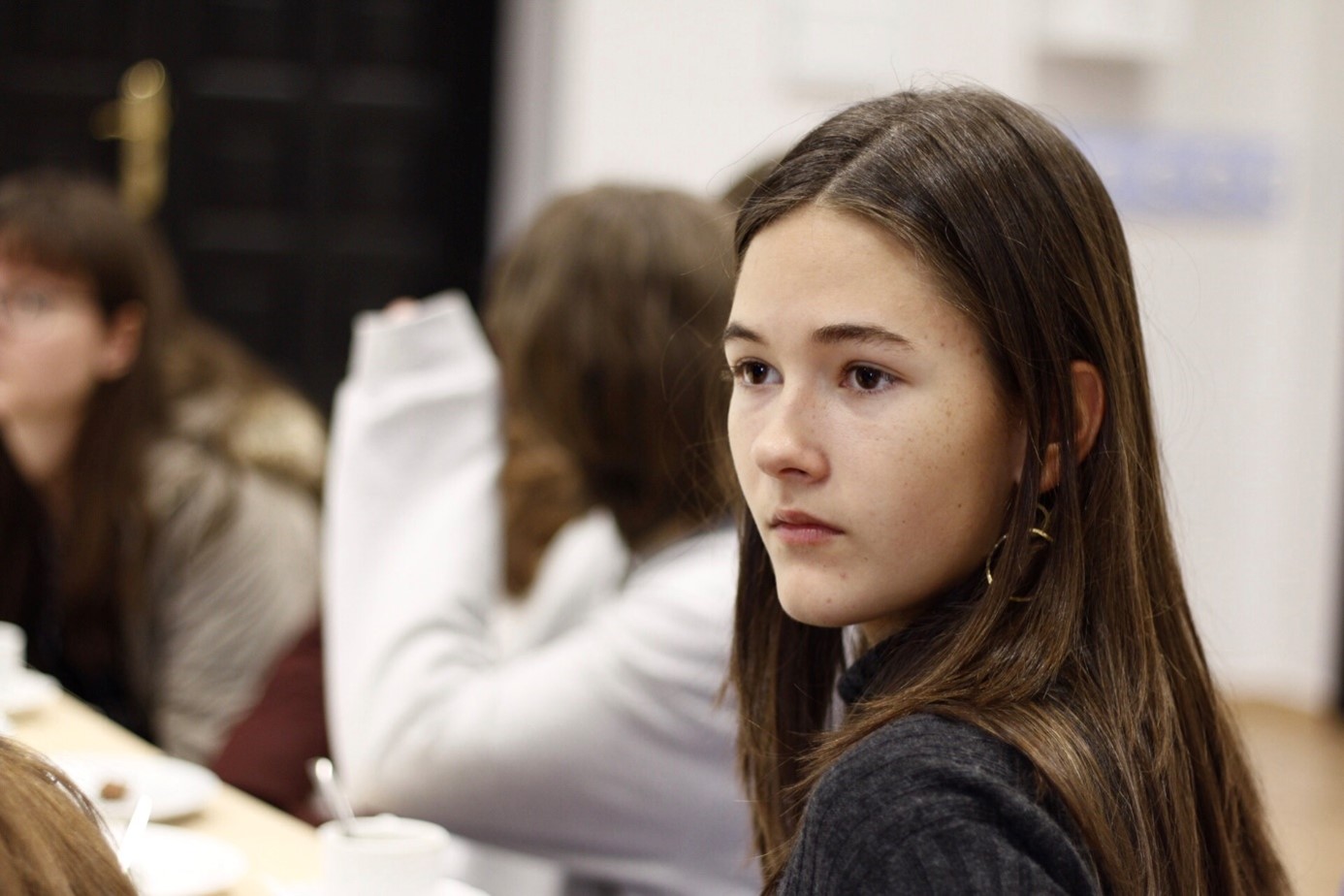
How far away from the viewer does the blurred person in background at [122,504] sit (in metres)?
2.54

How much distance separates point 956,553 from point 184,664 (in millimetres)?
1897

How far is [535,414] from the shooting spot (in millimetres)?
1927

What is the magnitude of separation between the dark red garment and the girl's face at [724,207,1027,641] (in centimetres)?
120

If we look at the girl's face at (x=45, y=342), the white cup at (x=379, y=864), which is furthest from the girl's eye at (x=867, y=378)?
the girl's face at (x=45, y=342)

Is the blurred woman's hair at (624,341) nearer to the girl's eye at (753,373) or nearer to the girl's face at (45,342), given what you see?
the girl's eye at (753,373)

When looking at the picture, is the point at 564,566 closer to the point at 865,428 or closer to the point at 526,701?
the point at 526,701

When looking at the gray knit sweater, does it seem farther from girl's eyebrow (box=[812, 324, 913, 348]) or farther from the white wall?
the white wall

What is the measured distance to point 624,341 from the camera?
186 centimetres

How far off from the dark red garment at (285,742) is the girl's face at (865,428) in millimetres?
1196

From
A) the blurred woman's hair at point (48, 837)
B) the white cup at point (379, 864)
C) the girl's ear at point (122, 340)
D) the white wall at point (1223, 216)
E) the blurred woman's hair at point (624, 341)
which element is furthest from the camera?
the white wall at point (1223, 216)

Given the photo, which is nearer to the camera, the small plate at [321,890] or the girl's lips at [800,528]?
the girl's lips at [800,528]

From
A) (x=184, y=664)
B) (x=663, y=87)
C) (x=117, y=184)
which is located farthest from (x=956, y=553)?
(x=117, y=184)

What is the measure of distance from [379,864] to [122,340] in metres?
1.61

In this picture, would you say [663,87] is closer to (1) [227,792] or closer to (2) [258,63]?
(2) [258,63]
